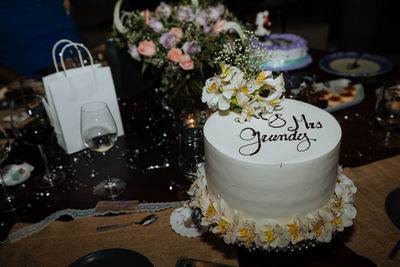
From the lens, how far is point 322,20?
7562 mm

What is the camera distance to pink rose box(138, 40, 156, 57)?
1844mm

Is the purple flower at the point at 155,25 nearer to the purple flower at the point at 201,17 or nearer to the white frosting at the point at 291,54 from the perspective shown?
the purple flower at the point at 201,17

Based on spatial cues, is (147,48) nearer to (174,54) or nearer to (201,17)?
(174,54)

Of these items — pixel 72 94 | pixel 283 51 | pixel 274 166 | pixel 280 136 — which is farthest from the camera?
pixel 283 51

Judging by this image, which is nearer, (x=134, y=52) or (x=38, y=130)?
(x=38, y=130)

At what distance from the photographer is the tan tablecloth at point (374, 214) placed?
1.12 metres

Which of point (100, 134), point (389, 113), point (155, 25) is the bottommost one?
point (389, 113)

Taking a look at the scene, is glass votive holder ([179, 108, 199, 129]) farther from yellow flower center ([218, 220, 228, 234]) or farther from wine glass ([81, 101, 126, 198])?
yellow flower center ([218, 220, 228, 234])

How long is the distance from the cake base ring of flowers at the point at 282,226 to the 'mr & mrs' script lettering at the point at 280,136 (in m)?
0.18

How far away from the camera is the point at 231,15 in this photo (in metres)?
2.09

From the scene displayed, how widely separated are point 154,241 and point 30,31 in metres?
2.91

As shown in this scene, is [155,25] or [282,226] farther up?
[155,25]

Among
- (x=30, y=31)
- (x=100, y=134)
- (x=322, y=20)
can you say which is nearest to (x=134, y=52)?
(x=100, y=134)

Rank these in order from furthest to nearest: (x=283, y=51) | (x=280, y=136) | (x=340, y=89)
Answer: (x=283, y=51) < (x=340, y=89) < (x=280, y=136)
